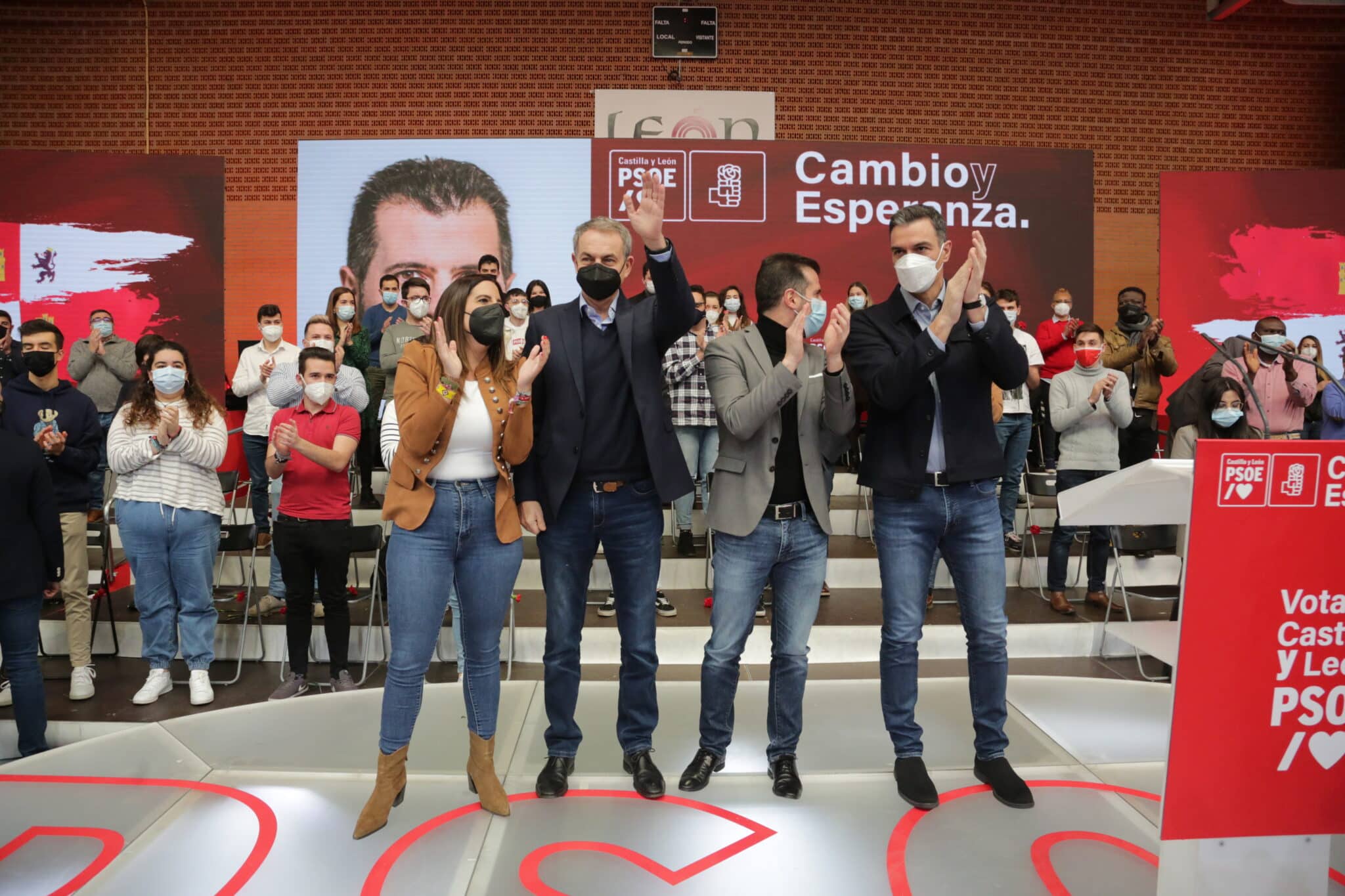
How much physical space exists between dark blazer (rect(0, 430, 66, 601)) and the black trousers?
89cm

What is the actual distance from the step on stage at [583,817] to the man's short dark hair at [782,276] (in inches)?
58.9

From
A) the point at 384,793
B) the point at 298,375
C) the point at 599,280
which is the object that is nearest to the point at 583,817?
the point at 384,793

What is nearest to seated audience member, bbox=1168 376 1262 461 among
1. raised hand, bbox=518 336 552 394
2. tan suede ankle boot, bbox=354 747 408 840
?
raised hand, bbox=518 336 552 394

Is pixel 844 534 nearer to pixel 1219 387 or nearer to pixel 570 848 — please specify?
pixel 1219 387

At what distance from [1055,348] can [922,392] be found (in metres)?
5.04

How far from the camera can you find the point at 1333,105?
9742mm

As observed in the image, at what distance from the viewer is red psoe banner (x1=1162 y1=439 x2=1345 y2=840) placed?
1.84m

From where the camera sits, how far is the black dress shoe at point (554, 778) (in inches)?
107

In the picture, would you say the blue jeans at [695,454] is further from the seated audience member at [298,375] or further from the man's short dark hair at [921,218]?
the man's short dark hair at [921,218]

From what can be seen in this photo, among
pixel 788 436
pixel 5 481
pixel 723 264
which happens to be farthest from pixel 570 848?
pixel 723 264

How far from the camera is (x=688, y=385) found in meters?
5.33

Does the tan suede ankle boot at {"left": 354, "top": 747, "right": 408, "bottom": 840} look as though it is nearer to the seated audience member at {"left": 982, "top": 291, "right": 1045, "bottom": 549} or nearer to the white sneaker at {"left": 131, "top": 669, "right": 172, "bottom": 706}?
the white sneaker at {"left": 131, "top": 669, "right": 172, "bottom": 706}

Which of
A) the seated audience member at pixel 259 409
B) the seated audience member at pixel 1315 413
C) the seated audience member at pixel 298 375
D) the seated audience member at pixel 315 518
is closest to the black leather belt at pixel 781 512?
the seated audience member at pixel 315 518

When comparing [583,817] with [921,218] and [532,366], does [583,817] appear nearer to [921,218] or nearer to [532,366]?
[532,366]
